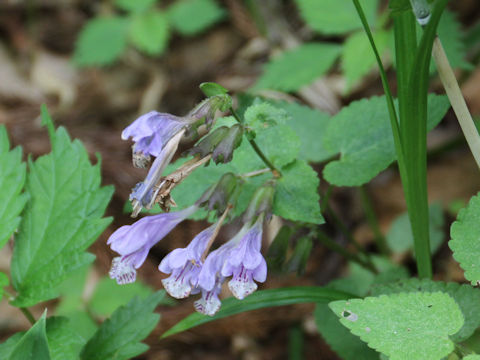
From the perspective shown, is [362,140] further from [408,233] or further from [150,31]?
[150,31]

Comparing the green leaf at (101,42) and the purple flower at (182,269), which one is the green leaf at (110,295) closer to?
the purple flower at (182,269)

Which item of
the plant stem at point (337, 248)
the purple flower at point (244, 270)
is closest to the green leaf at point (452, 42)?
the plant stem at point (337, 248)

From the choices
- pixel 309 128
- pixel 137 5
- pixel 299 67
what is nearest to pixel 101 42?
pixel 137 5

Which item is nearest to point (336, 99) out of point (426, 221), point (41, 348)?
point (426, 221)

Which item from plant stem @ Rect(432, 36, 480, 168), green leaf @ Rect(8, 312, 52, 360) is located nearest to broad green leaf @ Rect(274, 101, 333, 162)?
plant stem @ Rect(432, 36, 480, 168)

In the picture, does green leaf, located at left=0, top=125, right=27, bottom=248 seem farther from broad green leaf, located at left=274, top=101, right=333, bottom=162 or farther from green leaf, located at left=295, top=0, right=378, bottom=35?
green leaf, located at left=295, top=0, right=378, bottom=35
